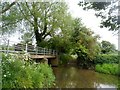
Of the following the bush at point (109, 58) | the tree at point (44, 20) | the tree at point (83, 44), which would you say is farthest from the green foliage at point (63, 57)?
the bush at point (109, 58)

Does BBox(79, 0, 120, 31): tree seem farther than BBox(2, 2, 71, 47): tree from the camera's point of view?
No

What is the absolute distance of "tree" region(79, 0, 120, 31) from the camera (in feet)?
2.94

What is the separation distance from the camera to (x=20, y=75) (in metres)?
1.96

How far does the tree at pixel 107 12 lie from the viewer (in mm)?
896

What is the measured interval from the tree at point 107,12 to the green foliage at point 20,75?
2.30 ft

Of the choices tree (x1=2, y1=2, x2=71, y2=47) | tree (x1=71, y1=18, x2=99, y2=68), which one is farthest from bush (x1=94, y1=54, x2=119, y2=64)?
tree (x1=71, y1=18, x2=99, y2=68)

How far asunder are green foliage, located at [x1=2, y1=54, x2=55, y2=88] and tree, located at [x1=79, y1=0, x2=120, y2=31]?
70 centimetres

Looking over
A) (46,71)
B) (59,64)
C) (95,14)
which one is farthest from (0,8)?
(59,64)

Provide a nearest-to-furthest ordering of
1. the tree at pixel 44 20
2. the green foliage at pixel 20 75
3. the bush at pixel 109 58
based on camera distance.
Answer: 1. the bush at pixel 109 58
2. the green foliage at pixel 20 75
3. the tree at pixel 44 20

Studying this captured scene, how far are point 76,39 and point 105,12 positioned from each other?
4392 millimetres

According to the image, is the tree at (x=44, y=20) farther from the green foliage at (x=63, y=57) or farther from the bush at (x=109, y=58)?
the bush at (x=109, y=58)

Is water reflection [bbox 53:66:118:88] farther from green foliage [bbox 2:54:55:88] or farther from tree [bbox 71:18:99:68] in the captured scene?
tree [bbox 71:18:99:68]

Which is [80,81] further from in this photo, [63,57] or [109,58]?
[63,57]

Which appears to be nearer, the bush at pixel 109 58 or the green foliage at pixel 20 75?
the bush at pixel 109 58
